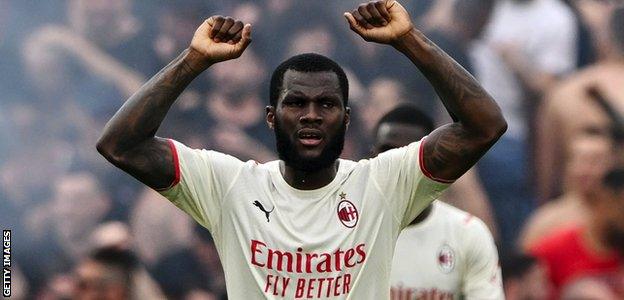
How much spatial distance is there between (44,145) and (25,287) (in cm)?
114

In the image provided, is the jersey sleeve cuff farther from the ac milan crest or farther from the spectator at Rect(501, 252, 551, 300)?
A: the spectator at Rect(501, 252, 551, 300)

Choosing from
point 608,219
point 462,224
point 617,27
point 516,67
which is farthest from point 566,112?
point 462,224

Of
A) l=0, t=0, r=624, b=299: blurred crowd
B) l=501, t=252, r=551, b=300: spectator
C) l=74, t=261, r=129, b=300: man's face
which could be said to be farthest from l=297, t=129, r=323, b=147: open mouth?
l=501, t=252, r=551, b=300: spectator

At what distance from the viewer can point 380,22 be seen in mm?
5273

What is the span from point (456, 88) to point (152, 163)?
1204 millimetres

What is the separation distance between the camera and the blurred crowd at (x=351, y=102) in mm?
11039

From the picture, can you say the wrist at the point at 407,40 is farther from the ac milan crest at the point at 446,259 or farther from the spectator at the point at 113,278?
the spectator at the point at 113,278

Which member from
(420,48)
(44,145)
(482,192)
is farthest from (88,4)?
(420,48)

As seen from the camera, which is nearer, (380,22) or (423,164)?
(380,22)

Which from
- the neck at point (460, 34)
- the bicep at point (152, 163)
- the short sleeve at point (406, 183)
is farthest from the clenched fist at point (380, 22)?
the neck at point (460, 34)

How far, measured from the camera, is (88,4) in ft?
36.6

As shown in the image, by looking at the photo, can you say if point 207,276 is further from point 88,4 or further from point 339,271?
point 339,271

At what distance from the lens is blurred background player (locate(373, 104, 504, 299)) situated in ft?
25.0

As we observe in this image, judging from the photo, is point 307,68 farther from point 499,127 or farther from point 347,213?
point 499,127
